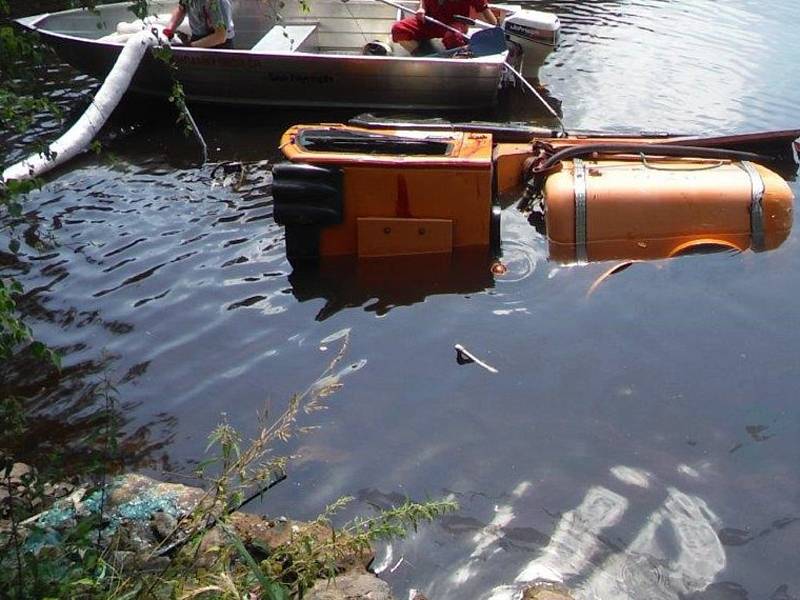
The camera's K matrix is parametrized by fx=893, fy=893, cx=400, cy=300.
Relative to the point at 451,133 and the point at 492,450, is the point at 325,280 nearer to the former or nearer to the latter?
the point at 451,133

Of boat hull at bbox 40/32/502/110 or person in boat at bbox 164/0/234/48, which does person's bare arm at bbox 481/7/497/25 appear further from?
person in boat at bbox 164/0/234/48

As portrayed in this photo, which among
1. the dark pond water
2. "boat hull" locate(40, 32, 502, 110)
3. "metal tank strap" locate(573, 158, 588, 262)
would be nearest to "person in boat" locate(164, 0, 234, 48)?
"boat hull" locate(40, 32, 502, 110)

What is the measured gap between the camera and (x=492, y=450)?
4.39 m

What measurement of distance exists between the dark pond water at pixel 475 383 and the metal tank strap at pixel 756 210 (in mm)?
193

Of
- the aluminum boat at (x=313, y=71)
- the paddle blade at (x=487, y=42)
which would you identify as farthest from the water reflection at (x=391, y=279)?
the paddle blade at (x=487, y=42)

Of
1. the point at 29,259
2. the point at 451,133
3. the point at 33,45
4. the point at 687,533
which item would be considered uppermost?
the point at 33,45

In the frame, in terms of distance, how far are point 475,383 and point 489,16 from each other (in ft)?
20.4

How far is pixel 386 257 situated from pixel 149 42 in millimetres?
4108

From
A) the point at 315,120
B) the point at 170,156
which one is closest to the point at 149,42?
the point at 170,156

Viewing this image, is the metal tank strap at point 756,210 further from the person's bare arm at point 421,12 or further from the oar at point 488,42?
the person's bare arm at point 421,12

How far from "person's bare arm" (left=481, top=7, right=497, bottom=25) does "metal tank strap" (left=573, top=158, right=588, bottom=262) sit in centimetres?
454

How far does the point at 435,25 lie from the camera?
968cm

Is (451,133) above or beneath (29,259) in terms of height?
above

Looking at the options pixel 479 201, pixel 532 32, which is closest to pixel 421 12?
pixel 532 32
